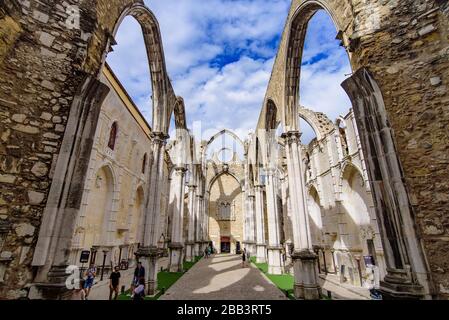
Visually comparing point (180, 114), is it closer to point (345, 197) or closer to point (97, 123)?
point (97, 123)

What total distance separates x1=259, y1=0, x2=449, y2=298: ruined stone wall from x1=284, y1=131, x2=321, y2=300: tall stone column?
4.74 metres

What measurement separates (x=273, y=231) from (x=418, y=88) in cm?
1074

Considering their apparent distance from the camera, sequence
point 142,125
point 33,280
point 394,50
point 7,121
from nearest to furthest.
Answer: point 33,280
point 7,121
point 394,50
point 142,125

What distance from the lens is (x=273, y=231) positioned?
1293 cm

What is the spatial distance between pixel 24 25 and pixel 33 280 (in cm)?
380

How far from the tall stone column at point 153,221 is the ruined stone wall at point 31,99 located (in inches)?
199

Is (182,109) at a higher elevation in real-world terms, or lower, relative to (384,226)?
higher

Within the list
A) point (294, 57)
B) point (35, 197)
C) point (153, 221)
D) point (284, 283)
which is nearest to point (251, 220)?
point (284, 283)

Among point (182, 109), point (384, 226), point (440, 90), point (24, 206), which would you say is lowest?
point (384, 226)

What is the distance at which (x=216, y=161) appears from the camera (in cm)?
2995

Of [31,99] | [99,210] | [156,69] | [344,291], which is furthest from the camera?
[99,210]

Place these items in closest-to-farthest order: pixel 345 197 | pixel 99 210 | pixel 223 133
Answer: pixel 99 210
pixel 345 197
pixel 223 133
